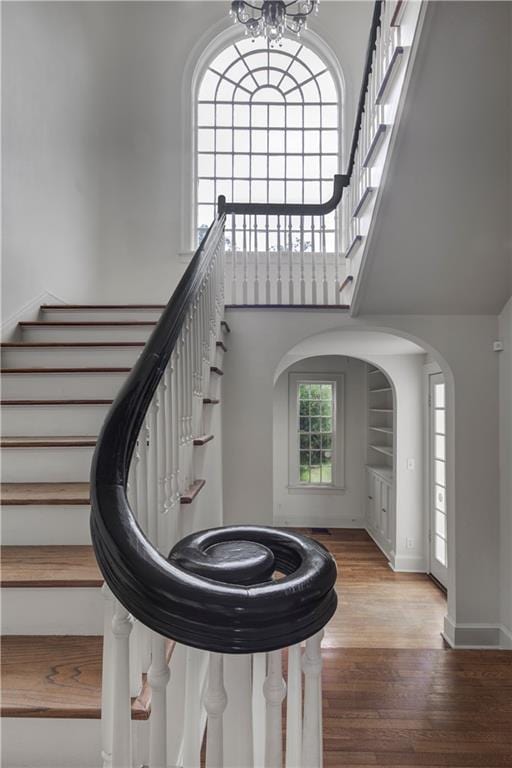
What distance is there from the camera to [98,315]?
322 cm

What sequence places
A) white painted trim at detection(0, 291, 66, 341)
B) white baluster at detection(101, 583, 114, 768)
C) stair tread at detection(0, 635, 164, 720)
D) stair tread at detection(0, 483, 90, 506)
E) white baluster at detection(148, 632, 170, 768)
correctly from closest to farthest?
1. white baluster at detection(148, 632, 170, 768)
2. white baluster at detection(101, 583, 114, 768)
3. stair tread at detection(0, 635, 164, 720)
4. stair tread at detection(0, 483, 90, 506)
5. white painted trim at detection(0, 291, 66, 341)

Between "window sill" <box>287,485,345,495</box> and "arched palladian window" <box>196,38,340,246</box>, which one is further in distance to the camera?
"window sill" <box>287,485,345,495</box>

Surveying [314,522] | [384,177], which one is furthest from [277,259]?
[314,522]

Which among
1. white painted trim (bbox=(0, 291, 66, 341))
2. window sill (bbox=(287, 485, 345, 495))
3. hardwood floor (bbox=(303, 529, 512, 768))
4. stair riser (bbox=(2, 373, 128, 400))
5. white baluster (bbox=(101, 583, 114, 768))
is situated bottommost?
hardwood floor (bbox=(303, 529, 512, 768))

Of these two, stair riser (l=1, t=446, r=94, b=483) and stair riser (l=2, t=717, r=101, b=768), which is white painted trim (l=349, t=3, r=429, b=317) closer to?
stair riser (l=1, t=446, r=94, b=483)

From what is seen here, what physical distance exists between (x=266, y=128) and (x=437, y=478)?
13.4 ft

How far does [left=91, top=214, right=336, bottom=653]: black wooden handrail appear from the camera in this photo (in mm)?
552

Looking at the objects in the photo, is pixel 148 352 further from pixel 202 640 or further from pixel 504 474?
pixel 504 474

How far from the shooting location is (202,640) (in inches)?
22.1

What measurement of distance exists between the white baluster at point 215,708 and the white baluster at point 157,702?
0.08 m

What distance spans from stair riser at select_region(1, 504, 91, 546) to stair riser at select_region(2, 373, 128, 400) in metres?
0.78

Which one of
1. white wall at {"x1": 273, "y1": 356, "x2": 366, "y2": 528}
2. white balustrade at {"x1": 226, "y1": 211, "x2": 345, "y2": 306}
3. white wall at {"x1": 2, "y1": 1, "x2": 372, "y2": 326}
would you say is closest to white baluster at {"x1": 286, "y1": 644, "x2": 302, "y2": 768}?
white balustrade at {"x1": 226, "y1": 211, "x2": 345, "y2": 306}

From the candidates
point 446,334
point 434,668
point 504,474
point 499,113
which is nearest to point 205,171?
point 446,334

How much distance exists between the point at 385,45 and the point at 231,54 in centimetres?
324
